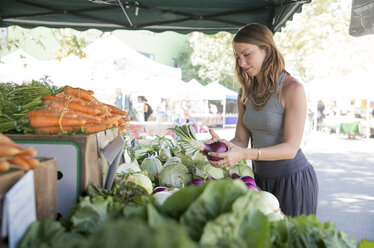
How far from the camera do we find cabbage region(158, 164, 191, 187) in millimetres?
2480

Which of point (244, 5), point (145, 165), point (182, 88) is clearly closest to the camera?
point (145, 165)

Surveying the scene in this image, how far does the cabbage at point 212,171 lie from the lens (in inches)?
105

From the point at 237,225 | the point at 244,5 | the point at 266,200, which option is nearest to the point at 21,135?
the point at 237,225

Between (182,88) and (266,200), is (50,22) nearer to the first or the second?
(266,200)

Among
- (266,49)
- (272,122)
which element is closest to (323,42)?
(266,49)

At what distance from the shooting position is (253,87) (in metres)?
2.76

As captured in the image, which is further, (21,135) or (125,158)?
(125,158)

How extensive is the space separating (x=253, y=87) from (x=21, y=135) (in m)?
1.86

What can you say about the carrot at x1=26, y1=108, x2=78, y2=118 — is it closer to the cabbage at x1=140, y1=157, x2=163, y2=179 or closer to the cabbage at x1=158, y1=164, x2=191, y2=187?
the cabbage at x1=158, y1=164, x2=191, y2=187

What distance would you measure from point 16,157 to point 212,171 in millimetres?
1741

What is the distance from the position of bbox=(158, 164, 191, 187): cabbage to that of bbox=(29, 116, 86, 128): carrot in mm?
1068

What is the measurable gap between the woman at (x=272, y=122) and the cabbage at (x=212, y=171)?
0.90ft

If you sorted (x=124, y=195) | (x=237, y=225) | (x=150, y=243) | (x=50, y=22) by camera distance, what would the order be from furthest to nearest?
(x=50, y=22), (x=124, y=195), (x=237, y=225), (x=150, y=243)

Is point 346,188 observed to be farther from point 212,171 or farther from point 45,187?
point 45,187
